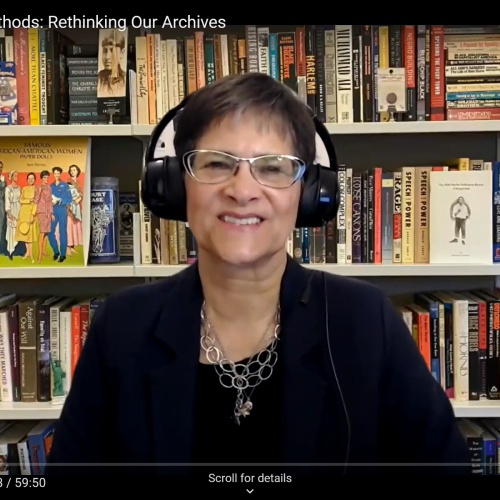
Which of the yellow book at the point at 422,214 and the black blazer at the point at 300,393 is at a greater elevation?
the yellow book at the point at 422,214

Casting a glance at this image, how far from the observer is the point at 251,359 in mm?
839

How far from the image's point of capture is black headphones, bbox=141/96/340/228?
0.81 m

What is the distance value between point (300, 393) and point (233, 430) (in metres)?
0.11

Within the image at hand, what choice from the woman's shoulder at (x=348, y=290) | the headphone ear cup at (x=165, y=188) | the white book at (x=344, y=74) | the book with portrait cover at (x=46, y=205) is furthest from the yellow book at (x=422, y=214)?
the book with portrait cover at (x=46, y=205)

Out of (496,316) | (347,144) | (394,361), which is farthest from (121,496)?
(347,144)

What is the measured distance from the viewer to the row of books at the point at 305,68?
4.14 ft

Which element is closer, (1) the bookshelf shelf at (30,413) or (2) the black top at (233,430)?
(2) the black top at (233,430)

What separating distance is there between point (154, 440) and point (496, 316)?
2.97 feet

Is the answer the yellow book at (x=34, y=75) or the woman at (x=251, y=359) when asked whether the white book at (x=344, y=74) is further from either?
the yellow book at (x=34, y=75)

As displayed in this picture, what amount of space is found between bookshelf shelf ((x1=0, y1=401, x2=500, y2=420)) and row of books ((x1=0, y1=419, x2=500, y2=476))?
0.23 ft

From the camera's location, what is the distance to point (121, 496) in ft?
2.64
